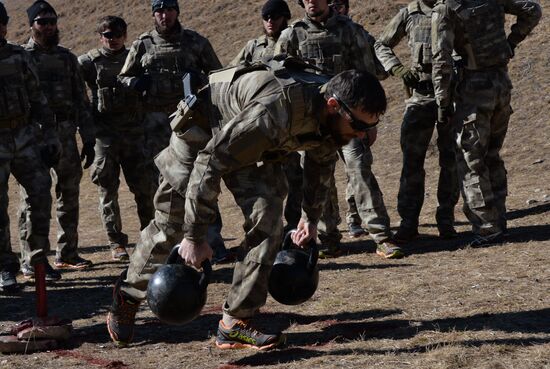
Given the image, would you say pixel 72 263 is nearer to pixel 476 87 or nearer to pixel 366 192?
pixel 366 192

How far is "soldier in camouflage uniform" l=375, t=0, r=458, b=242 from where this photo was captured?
29.6 feet

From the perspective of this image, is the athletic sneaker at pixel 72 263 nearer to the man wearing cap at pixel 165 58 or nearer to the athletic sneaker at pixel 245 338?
the man wearing cap at pixel 165 58

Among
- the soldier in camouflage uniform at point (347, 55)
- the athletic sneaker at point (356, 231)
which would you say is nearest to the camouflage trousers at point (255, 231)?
the soldier in camouflage uniform at point (347, 55)

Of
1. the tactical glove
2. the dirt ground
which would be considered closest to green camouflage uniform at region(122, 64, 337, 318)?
the dirt ground

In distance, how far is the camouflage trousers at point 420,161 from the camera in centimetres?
916

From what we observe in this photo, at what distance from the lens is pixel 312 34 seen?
852cm

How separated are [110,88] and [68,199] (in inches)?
50.2

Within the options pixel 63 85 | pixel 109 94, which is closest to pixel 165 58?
pixel 109 94

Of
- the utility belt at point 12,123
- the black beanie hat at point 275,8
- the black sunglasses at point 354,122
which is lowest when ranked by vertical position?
the utility belt at point 12,123

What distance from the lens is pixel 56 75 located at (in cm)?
925

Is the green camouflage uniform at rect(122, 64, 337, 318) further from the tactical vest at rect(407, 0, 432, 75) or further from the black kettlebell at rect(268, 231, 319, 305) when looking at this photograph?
the tactical vest at rect(407, 0, 432, 75)

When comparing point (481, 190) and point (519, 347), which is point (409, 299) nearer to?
point (519, 347)

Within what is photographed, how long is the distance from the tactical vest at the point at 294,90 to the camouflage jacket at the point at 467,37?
9.77 ft

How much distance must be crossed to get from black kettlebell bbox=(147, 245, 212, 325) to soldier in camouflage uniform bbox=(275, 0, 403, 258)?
3.44 meters
